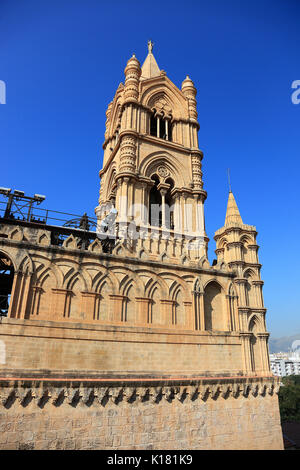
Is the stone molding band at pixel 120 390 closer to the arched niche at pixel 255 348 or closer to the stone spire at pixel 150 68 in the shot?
the arched niche at pixel 255 348

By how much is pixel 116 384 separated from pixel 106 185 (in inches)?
726

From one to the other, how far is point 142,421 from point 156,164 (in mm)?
18021

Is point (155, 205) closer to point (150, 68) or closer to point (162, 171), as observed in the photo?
point (162, 171)

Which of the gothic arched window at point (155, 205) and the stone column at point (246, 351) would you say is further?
the gothic arched window at point (155, 205)

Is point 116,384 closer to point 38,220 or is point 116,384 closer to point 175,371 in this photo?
point 175,371

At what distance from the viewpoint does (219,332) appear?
17.7 m

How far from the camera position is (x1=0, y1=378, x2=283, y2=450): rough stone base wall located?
11891 mm

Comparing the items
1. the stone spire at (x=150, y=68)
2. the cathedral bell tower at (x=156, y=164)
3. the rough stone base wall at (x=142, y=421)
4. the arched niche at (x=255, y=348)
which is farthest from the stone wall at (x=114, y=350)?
the stone spire at (x=150, y=68)

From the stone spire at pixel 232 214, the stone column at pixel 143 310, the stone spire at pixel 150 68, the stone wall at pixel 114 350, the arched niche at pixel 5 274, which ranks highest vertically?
the stone spire at pixel 150 68

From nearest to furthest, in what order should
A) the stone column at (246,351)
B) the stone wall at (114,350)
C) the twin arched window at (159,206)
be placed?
the stone wall at (114,350) < the stone column at (246,351) < the twin arched window at (159,206)

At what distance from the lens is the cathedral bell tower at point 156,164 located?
71.0ft

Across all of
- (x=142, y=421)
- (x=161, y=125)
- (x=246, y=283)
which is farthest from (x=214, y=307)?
(x=161, y=125)

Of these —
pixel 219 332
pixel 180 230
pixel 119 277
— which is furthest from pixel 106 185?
pixel 219 332

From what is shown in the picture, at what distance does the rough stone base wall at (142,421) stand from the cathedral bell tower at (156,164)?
983 centimetres
